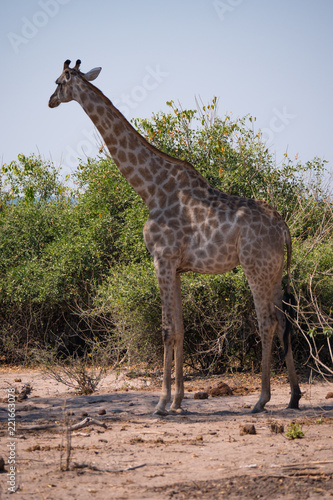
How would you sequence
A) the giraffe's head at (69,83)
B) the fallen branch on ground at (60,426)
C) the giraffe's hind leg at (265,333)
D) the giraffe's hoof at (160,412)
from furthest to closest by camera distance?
the giraffe's head at (69,83) < the giraffe's hind leg at (265,333) < the giraffe's hoof at (160,412) < the fallen branch on ground at (60,426)

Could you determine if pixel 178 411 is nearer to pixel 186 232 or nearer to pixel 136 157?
pixel 186 232

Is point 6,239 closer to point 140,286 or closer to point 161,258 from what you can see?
point 140,286

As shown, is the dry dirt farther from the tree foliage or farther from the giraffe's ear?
the giraffe's ear

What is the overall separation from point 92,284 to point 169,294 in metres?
5.22

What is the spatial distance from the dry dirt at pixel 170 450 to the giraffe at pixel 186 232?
0.53 metres

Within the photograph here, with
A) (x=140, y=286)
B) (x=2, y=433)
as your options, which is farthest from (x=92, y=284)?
(x=2, y=433)

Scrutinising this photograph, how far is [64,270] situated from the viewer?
37.3 ft

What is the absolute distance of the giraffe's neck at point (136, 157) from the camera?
23.3 feet

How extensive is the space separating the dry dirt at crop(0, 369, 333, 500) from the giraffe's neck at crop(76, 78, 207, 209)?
260 cm

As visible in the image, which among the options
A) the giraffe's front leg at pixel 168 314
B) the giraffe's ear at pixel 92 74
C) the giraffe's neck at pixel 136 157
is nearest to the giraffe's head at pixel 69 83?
the giraffe's ear at pixel 92 74

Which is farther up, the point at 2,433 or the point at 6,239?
the point at 6,239

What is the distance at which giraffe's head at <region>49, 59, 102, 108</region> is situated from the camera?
7.26 metres

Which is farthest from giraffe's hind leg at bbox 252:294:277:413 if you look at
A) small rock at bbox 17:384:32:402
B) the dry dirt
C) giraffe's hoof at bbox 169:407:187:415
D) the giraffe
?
small rock at bbox 17:384:32:402

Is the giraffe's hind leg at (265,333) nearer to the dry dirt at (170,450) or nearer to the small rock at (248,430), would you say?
the dry dirt at (170,450)
